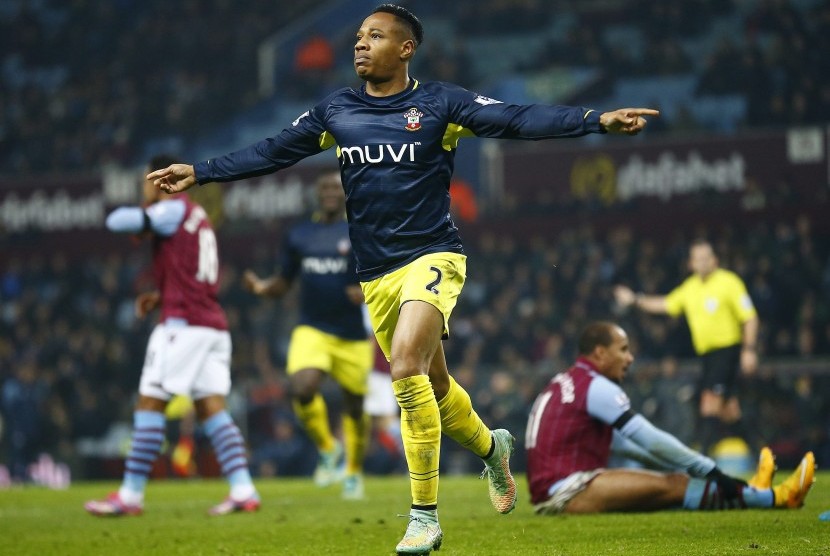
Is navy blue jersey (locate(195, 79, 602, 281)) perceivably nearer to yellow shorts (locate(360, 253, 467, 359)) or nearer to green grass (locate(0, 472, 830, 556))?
yellow shorts (locate(360, 253, 467, 359))

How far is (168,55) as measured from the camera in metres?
27.8

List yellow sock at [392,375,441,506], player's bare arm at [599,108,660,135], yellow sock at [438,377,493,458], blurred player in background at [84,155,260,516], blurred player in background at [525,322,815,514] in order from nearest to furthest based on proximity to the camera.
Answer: player's bare arm at [599,108,660,135], yellow sock at [392,375,441,506], yellow sock at [438,377,493,458], blurred player in background at [525,322,815,514], blurred player in background at [84,155,260,516]

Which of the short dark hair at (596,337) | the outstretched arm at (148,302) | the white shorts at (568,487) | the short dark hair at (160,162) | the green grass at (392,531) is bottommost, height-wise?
the green grass at (392,531)

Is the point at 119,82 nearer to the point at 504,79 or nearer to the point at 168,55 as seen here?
the point at 168,55

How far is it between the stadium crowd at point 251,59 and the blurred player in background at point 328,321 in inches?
405

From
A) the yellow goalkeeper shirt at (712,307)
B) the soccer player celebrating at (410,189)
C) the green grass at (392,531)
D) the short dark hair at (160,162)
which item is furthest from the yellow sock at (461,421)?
the yellow goalkeeper shirt at (712,307)

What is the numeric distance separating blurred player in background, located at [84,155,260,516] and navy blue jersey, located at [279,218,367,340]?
5.37ft

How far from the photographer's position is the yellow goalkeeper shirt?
12961 millimetres

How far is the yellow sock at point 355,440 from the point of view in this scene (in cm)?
1076

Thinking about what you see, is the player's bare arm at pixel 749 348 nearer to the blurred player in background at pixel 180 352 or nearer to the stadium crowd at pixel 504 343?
the stadium crowd at pixel 504 343

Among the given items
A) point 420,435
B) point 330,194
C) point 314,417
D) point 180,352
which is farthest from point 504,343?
point 420,435

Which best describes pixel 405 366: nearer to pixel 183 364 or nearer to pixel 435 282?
pixel 435 282

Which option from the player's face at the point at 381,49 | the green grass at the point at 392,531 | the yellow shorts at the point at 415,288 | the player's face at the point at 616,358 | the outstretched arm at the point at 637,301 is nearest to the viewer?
the yellow shorts at the point at 415,288

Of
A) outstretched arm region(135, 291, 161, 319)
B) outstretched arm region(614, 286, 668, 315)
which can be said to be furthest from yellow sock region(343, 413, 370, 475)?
outstretched arm region(614, 286, 668, 315)
